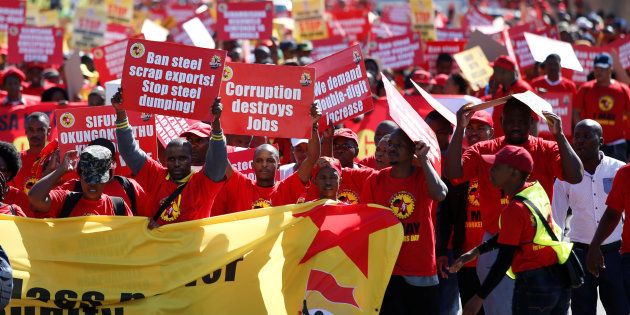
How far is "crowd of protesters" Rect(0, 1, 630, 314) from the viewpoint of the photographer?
6.50 meters

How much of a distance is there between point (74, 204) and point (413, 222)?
2047 millimetres

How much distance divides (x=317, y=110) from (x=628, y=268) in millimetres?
2287

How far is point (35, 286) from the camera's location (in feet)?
21.8

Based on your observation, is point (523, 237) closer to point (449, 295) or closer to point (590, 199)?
point (449, 295)

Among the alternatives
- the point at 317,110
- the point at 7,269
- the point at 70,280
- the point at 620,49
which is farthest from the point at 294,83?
the point at 620,49

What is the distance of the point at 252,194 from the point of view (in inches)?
312

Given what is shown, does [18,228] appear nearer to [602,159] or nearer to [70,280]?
[70,280]

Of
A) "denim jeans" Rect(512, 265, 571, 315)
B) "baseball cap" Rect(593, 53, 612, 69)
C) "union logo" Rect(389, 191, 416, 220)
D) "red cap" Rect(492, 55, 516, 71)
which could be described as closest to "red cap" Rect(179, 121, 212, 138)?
"union logo" Rect(389, 191, 416, 220)

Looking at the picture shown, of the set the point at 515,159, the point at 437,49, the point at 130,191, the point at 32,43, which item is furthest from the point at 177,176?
the point at 437,49

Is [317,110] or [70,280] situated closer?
[70,280]

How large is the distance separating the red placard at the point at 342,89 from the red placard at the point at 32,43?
8.32m

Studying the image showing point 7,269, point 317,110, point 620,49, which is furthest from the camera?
point 620,49

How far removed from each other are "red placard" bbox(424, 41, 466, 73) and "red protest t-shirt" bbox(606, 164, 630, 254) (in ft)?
31.6

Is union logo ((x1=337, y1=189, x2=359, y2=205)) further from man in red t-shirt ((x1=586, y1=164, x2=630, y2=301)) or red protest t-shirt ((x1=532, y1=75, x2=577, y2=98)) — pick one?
red protest t-shirt ((x1=532, y1=75, x2=577, y2=98))
